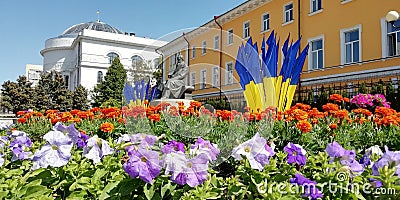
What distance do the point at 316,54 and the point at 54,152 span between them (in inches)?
508

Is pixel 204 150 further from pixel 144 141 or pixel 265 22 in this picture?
pixel 265 22

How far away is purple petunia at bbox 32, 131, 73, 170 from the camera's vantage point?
1.33 metres

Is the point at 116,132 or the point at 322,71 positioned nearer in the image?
the point at 116,132

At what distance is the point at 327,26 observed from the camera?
40.6 ft

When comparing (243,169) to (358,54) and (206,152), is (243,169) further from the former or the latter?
(358,54)

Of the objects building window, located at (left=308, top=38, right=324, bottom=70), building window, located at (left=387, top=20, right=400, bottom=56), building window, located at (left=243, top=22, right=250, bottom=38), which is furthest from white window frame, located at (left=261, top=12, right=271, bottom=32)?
building window, located at (left=387, top=20, right=400, bottom=56)

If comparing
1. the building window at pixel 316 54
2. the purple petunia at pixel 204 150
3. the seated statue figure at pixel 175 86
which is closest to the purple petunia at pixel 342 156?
the purple petunia at pixel 204 150

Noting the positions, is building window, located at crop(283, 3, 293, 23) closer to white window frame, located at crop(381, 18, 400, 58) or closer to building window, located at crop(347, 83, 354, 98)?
white window frame, located at crop(381, 18, 400, 58)

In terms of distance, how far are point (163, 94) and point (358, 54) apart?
692 centimetres

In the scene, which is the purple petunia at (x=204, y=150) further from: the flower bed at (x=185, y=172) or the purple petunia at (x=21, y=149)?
the purple petunia at (x=21, y=149)

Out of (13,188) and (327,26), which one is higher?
(327,26)

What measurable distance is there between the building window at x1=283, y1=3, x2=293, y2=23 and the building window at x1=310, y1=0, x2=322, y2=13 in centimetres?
112

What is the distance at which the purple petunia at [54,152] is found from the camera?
4.36 feet

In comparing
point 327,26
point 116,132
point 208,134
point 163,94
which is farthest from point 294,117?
point 327,26
